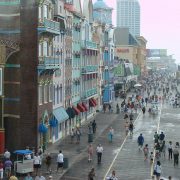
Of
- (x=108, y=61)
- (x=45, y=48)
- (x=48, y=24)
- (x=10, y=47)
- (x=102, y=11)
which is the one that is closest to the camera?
(x=10, y=47)

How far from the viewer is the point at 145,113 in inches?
3253

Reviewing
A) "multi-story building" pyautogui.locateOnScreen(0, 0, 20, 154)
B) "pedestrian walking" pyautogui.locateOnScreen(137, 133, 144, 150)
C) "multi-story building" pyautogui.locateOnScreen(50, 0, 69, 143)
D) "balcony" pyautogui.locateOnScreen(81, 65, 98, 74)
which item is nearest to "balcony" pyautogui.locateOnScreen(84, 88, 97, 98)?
"balcony" pyautogui.locateOnScreen(81, 65, 98, 74)

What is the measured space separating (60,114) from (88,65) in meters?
20.6

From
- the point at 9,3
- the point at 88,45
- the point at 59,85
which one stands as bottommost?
the point at 59,85

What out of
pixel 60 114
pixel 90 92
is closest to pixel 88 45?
pixel 90 92

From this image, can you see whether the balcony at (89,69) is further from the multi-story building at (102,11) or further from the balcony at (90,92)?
the multi-story building at (102,11)

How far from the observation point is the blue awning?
2017 inches

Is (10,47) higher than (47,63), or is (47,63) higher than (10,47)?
(10,47)

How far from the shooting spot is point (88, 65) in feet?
238

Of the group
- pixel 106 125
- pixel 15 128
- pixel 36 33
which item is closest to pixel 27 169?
pixel 15 128

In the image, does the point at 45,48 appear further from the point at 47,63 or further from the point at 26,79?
the point at 26,79

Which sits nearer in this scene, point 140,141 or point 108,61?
point 140,141

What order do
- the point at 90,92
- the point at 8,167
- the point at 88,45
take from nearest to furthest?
1. the point at 8,167
2. the point at 88,45
3. the point at 90,92

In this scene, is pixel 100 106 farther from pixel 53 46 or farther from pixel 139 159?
pixel 139 159
